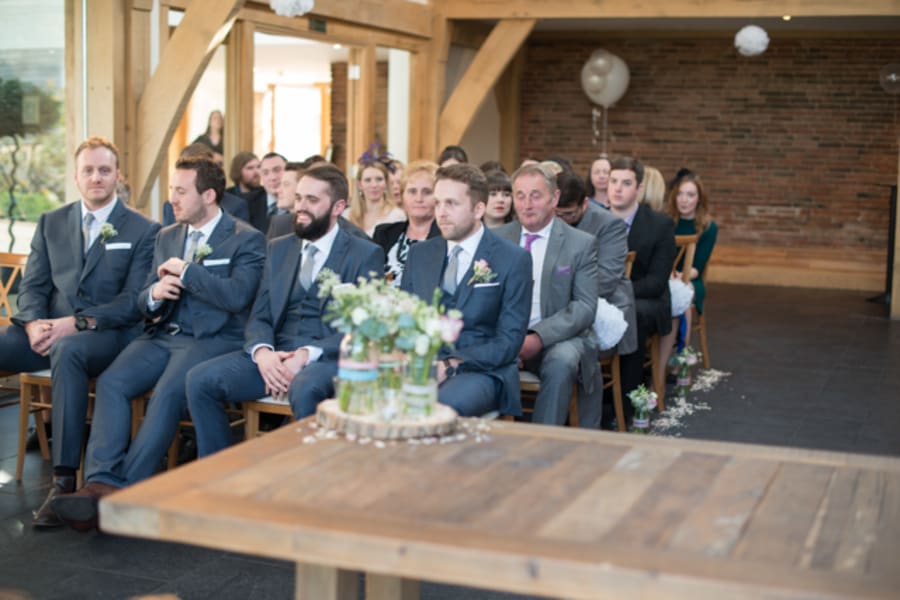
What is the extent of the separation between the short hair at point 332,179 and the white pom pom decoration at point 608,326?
1347mm

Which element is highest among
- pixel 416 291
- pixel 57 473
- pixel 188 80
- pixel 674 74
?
pixel 674 74

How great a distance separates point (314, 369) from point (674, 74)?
1110 cm

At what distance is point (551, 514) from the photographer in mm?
2227

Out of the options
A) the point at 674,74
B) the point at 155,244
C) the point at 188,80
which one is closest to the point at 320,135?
the point at 674,74

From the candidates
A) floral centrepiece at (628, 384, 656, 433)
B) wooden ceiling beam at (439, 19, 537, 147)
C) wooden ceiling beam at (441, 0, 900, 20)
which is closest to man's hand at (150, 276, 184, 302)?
floral centrepiece at (628, 384, 656, 433)

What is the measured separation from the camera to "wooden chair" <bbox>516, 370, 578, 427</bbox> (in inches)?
187

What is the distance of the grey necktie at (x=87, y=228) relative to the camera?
488 cm

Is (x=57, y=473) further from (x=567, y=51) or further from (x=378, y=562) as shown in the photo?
(x=567, y=51)

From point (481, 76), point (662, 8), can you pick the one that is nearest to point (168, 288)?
point (481, 76)

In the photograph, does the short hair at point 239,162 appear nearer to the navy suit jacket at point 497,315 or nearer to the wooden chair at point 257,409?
the wooden chair at point 257,409

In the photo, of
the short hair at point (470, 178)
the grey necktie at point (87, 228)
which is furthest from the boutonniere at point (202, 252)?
the short hair at point (470, 178)

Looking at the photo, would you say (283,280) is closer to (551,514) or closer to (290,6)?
(551,514)

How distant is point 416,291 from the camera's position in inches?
172

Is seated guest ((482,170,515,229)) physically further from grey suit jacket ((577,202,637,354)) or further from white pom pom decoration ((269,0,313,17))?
white pom pom decoration ((269,0,313,17))
